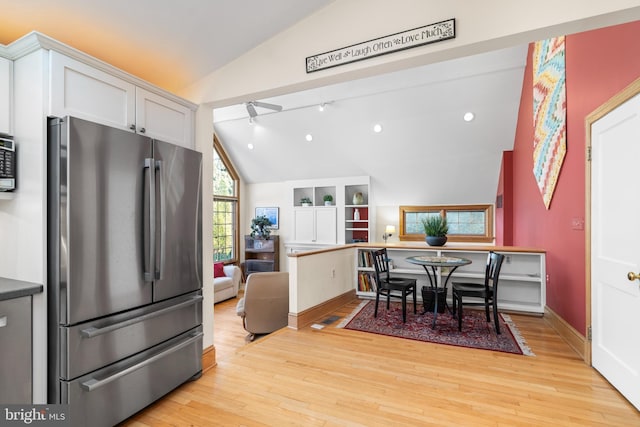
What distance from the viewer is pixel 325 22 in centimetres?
220

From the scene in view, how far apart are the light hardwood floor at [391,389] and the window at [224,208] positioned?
209 inches

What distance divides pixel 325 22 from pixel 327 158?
195 inches

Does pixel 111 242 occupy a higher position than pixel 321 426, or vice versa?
pixel 111 242

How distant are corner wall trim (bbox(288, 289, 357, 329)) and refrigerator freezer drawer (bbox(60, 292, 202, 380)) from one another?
1.53m

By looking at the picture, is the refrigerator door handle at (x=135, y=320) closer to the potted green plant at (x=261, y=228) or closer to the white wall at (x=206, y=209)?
the white wall at (x=206, y=209)

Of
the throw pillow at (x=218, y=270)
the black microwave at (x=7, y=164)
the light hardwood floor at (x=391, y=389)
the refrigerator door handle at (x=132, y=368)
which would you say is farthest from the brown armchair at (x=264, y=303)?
the black microwave at (x=7, y=164)

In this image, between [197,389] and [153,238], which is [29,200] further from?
[197,389]

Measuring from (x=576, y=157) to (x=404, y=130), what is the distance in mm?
3146

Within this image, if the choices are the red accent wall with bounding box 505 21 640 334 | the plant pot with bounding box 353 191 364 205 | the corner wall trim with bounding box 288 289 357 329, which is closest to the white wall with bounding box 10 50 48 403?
the corner wall trim with bounding box 288 289 357 329

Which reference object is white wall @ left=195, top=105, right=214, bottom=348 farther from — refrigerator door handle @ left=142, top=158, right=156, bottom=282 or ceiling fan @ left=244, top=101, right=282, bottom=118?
ceiling fan @ left=244, top=101, right=282, bottom=118

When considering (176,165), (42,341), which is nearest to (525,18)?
(176,165)

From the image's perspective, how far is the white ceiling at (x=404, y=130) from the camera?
5.01 m

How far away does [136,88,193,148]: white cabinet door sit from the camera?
2262 mm

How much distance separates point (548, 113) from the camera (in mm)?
3838
